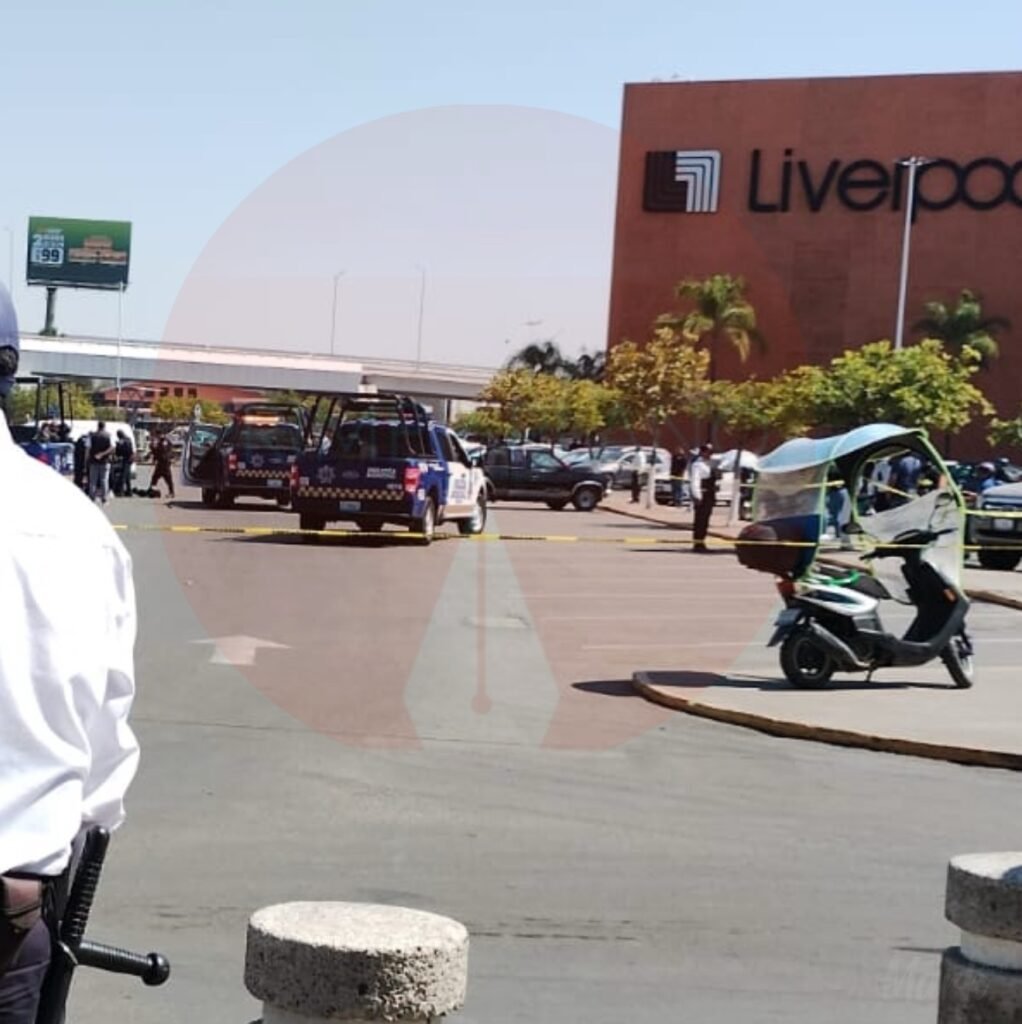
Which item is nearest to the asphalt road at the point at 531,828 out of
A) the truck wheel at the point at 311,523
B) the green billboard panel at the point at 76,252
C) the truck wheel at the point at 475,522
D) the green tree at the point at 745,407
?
the truck wheel at the point at 311,523

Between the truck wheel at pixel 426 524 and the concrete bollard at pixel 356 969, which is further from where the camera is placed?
the truck wheel at pixel 426 524

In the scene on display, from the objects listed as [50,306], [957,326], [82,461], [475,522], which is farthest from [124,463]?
[50,306]

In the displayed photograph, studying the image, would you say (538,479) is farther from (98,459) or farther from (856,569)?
(856,569)

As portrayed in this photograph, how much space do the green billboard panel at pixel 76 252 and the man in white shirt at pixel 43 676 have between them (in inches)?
4212

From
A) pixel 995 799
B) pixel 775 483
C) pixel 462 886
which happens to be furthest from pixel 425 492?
pixel 462 886

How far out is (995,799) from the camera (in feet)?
31.0

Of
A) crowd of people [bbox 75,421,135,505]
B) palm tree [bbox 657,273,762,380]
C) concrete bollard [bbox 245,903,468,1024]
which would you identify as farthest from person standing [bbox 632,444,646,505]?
concrete bollard [bbox 245,903,468,1024]

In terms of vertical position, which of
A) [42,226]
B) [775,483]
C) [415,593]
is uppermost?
[42,226]

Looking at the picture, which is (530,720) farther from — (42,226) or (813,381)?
(42,226)

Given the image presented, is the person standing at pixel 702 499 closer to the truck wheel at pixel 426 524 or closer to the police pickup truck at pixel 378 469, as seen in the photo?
the police pickup truck at pixel 378 469

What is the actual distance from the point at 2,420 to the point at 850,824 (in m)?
6.47

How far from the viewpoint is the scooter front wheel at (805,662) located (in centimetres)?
1316

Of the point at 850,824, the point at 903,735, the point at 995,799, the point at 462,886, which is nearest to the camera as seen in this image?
the point at 462,886

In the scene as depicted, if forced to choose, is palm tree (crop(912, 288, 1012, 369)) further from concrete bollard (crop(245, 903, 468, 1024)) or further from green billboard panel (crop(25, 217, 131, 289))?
concrete bollard (crop(245, 903, 468, 1024))
